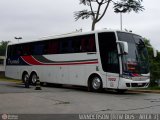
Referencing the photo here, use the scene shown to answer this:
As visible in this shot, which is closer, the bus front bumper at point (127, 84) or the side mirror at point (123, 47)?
the side mirror at point (123, 47)

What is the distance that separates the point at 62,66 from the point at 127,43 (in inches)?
213

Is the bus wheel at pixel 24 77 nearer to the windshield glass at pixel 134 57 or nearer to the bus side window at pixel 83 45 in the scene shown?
the bus side window at pixel 83 45

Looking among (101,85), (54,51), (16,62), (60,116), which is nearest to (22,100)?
(60,116)

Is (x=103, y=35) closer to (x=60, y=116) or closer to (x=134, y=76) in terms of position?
(x=134, y=76)

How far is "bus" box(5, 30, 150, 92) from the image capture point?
2045 cm

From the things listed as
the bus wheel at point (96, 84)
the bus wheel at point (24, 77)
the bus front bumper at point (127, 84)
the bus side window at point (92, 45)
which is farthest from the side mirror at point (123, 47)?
the bus wheel at point (24, 77)

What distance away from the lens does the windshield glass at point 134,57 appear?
66.9 ft

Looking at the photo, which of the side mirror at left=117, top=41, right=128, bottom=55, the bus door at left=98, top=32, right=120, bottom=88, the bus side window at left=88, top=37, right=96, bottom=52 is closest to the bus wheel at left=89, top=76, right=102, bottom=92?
the bus door at left=98, top=32, right=120, bottom=88

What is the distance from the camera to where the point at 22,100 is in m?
16.2

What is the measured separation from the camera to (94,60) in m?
21.9

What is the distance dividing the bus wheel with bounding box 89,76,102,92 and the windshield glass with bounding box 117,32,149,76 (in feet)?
6.69

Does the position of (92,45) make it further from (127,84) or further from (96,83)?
(127,84)

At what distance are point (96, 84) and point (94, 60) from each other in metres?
1.34

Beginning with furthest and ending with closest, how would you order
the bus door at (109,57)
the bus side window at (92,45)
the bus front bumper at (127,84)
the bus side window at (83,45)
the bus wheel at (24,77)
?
the bus wheel at (24,77) < the bus side window at (83,45) < the bus side window at (92,45) < the bus door at (109,57) < the bus front bumper at (127,84)
